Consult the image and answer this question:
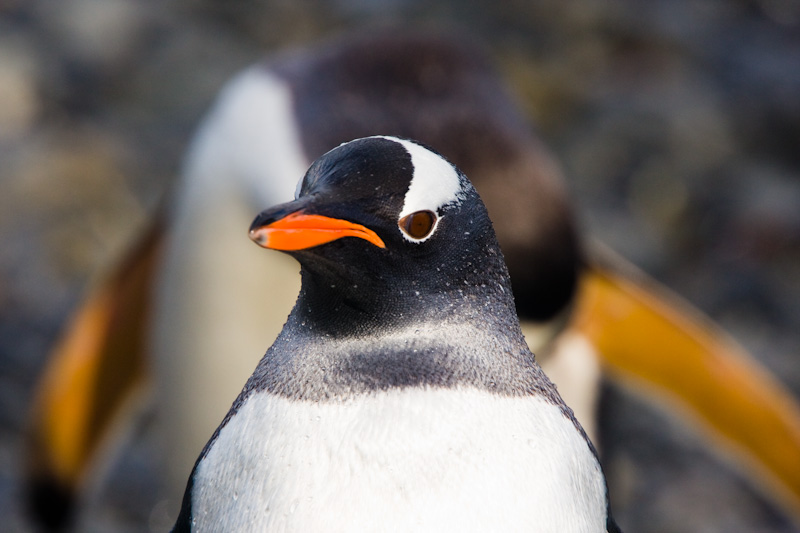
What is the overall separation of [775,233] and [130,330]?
6.50 feet

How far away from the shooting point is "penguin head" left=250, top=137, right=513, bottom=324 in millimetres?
598

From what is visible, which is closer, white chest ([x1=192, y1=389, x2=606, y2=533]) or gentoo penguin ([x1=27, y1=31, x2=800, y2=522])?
white chest ([x1=192, y1=389, x2=606, y2=533])

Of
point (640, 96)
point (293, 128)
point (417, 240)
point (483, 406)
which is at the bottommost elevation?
point (640, 96)

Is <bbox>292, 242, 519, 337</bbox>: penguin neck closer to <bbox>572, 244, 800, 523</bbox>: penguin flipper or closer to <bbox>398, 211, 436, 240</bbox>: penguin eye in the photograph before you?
<bbox>398, 211, 436, 240</bbox>: penguin eye

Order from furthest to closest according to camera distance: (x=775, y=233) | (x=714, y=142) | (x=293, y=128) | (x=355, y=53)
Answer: (x=714, y=142) < (x=775, y=233) < (x=355, y=53) < (x=293, y=128)

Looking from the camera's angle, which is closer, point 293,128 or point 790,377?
point 293,128

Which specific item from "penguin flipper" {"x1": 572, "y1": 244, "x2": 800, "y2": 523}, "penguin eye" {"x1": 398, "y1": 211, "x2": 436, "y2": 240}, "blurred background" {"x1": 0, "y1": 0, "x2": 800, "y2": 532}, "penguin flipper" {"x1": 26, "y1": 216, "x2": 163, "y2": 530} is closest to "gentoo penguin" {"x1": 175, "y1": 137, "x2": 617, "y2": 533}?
"penguin eye" {"x1": 398, "y1": 211, "x2": 436, "y2": 240}

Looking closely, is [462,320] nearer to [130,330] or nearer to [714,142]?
[130,330]

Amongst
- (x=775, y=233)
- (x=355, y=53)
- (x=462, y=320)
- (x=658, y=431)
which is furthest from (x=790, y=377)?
A: (x=462, y=320)

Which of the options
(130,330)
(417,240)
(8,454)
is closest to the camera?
(417,240)

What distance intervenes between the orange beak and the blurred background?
196 cm

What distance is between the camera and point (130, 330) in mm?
1791

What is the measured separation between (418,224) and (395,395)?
0.38 feet

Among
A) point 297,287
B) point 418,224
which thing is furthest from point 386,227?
point 297,287
